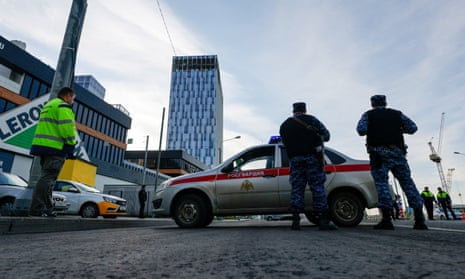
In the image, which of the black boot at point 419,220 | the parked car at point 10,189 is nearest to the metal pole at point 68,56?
the parked car at point 10,189

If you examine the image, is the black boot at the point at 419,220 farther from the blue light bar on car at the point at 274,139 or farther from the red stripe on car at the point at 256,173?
the blue light bar on car at the point at 274,139

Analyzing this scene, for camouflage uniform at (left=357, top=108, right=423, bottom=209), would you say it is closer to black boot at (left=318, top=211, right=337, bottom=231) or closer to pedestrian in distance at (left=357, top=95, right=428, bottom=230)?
pedestrian in distance at (left=357, top=95, right=428, bottom=230)

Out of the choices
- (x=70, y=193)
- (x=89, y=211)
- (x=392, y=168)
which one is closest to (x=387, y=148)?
(x=392, y=168)

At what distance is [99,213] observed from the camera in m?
10.5

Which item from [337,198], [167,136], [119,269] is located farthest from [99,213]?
[167,136]

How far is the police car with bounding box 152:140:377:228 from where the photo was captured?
17.0 feet

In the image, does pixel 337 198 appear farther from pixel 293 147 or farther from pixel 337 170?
pixel 293 147

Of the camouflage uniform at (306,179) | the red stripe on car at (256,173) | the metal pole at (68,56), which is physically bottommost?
the camouflage uniform at (306,179)

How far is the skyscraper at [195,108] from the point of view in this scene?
103 metres

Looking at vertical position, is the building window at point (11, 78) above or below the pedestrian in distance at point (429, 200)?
above

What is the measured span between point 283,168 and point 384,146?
1.85 m

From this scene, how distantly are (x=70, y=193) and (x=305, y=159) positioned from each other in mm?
9596

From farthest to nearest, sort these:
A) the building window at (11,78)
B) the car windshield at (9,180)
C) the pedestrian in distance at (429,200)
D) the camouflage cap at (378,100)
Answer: the building window at (11,78), the pedestrian in distance at (429,200), the car windshield at (9,180), the camouflage cap at (378,100)

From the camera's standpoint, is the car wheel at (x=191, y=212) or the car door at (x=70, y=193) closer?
the car wheel at (x=191, y=212)
